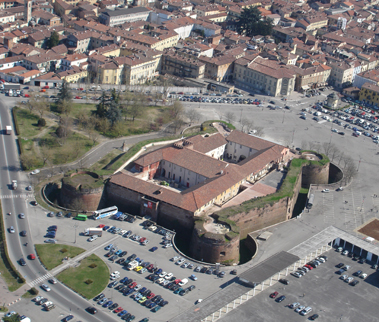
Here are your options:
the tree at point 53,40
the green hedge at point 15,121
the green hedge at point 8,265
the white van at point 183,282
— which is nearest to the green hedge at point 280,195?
the white van at point 183,282

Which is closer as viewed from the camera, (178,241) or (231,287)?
(231,287)

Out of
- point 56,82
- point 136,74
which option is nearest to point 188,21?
point 136,74

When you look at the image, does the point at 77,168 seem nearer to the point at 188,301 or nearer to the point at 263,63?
the point at 188,301

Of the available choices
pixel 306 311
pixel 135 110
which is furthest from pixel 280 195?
pixel 135 110

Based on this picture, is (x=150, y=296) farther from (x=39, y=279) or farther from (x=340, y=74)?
(x=340, y=74)

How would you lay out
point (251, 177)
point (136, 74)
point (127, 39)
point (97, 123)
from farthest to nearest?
point (127, 39) → point (136, 74) → point (97, 123) → point (251, 177)
